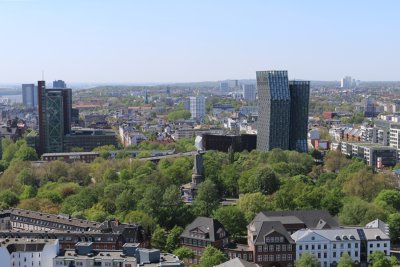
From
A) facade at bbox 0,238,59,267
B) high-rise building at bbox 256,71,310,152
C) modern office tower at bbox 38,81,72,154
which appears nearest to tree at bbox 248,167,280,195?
facade at bbox 0,238,59,267

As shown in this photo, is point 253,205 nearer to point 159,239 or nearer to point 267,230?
point 267,230

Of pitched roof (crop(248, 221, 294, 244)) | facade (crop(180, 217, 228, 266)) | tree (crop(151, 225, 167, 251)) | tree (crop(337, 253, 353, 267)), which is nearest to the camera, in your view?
tree (crop(337, 253, 353, 267))

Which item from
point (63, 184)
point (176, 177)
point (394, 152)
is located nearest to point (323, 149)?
point (394, 152)

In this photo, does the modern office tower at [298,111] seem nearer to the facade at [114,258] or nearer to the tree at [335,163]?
the tree at [335,163]

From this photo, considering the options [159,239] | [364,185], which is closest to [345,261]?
[159,239]

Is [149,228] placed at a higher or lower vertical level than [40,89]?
lower

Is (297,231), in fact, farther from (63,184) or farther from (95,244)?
(63,184)

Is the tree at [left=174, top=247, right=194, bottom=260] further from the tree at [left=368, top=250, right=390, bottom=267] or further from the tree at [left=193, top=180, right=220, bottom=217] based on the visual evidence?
the tree at [left=368, top=250, right=390, bottom=267]

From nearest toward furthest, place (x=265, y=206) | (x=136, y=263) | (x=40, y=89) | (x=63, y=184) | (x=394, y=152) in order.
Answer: (x=136, y=263), (x=265, y=206), (x=63, y=184), (x=394, y=152), (x=40, y=89)
